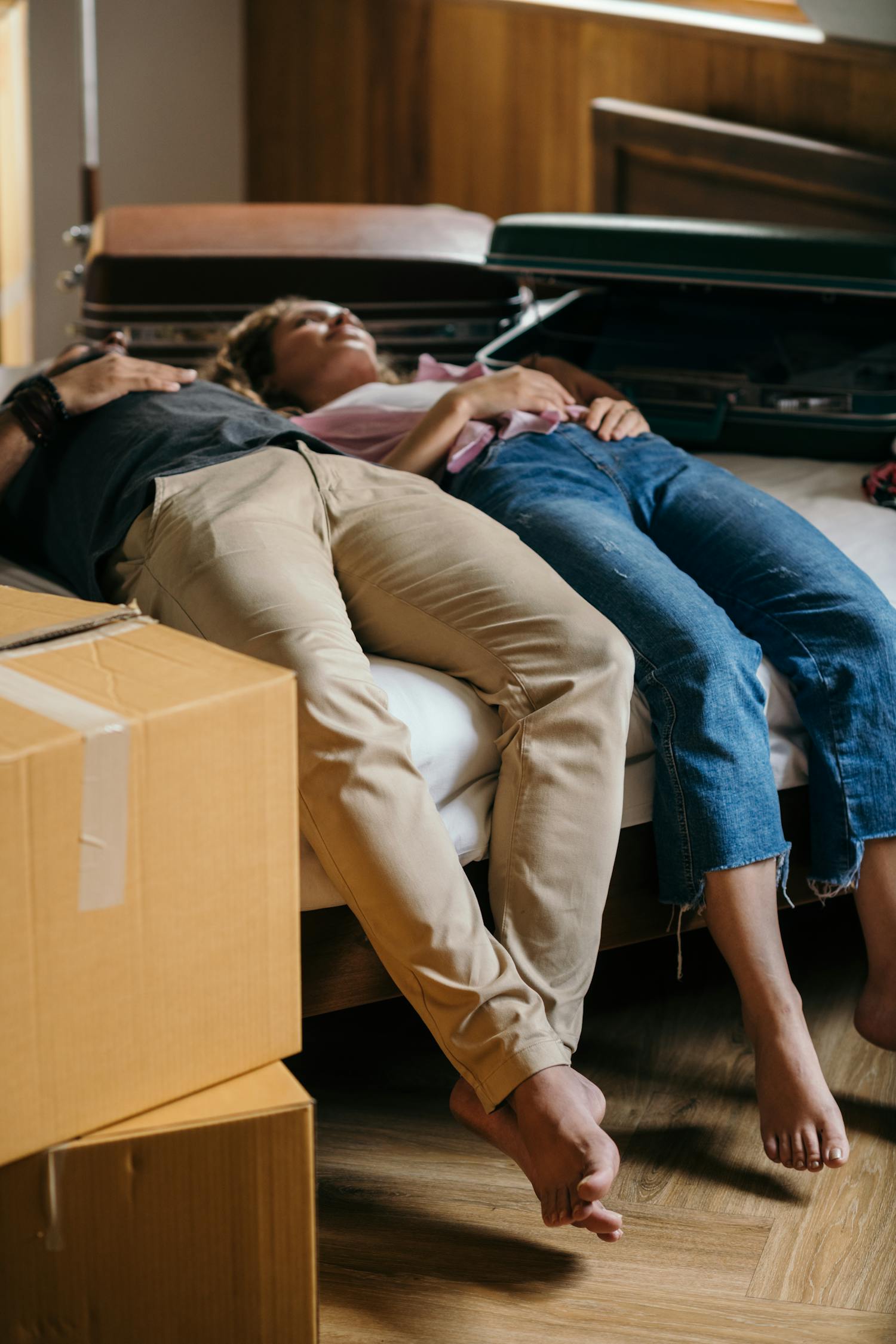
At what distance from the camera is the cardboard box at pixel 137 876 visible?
84 centimetres

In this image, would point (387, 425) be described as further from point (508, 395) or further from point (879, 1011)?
point (879, 1011)

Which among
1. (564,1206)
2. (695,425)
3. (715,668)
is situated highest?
(695,425)

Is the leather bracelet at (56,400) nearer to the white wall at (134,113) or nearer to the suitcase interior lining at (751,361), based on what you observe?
the suitcase interior lining at (751,361)

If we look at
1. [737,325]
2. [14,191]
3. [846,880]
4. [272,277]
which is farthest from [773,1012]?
[14,191]

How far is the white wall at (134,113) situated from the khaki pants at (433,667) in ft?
8.99

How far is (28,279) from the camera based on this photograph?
390 cm

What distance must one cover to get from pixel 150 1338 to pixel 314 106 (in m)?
3.50

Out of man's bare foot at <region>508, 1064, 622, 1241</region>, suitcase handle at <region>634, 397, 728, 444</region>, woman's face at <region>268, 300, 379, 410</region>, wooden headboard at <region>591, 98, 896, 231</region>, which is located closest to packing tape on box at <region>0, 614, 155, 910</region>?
man's bare foot at <region>508, 1064, 622, 1241</region>

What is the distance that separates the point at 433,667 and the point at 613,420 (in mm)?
538

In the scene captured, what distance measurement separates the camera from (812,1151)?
118 cm

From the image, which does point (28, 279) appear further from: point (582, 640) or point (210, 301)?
point (582, 640)

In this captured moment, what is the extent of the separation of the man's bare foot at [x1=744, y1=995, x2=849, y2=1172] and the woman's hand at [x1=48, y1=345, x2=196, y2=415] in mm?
962

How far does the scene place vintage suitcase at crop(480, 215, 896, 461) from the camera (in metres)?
1.86

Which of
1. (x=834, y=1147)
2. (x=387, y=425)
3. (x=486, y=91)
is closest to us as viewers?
(x=834, y=1147)
